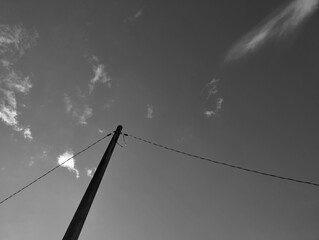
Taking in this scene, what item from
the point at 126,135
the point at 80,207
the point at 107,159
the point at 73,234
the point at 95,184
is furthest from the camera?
the point at 126,135

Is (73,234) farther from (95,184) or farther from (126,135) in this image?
(126,135)

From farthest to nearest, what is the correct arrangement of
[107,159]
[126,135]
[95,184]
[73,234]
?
[126,135] → [107,159] → [95,184] → [73,234]

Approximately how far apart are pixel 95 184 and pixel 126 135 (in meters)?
3.42

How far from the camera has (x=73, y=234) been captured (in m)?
4.89

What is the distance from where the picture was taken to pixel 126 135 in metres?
9.18

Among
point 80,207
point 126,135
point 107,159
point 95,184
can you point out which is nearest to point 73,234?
point 80,207

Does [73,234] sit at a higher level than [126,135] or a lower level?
lower

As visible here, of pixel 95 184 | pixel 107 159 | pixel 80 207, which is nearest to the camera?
pixel 80 207

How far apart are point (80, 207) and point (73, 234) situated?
0.60m

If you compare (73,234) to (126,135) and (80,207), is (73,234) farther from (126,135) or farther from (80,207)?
(126,135)

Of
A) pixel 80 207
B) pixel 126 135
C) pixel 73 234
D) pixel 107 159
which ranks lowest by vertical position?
pixel 73 234

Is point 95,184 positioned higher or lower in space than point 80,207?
higher

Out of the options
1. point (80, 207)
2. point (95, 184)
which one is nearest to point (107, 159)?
point (95, 184)

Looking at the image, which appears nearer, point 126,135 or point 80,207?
point 80,207
